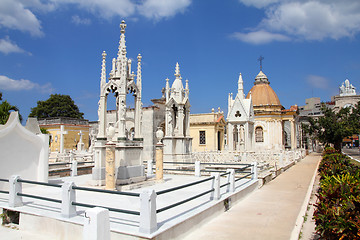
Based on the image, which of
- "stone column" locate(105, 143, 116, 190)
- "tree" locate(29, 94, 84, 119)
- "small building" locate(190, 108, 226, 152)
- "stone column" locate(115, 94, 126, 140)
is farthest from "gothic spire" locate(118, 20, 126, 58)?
"tree" locate(29, 94, 84, 119)

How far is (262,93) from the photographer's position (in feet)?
137

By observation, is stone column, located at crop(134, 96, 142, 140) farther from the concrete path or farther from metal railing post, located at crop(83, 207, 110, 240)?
metal railing post, located at crop(83, 207, 110, 240)

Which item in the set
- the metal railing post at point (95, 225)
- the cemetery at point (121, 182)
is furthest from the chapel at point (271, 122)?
the metal railing post at point (95, 225)

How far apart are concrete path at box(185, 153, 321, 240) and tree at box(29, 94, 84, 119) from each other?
4893 centimetres

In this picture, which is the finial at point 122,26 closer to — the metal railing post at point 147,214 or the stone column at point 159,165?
the stone column at point 159,165

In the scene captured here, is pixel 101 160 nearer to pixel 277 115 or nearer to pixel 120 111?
pixel 120 111

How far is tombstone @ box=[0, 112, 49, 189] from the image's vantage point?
33.7ft

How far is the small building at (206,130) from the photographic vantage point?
111 ft

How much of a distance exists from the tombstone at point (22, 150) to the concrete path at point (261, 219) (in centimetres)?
759

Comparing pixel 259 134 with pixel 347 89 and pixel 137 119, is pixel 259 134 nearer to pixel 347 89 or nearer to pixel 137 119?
pixel 137 119

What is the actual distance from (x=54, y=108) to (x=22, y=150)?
45.2 meters

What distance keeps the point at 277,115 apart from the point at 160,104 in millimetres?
19160

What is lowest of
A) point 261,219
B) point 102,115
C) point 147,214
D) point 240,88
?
point 261,219

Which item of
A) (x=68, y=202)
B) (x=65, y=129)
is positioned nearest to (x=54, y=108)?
(x=65, y=129)
